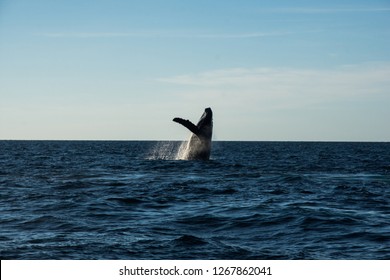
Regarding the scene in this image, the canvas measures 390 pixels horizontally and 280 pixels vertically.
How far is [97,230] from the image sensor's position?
11.3 m

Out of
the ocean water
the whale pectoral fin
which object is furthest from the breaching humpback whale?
the ocean water

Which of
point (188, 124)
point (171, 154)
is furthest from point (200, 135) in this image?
point (171, 154)

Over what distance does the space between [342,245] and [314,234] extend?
3.34 ft

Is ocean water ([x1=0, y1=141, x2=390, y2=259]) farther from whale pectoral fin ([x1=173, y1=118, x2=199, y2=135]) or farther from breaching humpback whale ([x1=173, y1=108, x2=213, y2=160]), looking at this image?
breaching humpback whale ([x1=173, y1=108, x2=213, y2=160])

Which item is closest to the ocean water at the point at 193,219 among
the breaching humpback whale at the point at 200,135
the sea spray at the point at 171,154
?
the breaching humpback whale at the point at 200,135

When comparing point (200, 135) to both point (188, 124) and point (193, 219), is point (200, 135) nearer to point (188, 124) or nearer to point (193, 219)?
point (188, 124)

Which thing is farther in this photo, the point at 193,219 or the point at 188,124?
the point at 188,124

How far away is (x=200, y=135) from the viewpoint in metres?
28.5

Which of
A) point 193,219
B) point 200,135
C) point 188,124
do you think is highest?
point 188,124

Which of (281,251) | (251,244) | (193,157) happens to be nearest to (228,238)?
(251,244)

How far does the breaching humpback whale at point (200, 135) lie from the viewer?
90.2 feet

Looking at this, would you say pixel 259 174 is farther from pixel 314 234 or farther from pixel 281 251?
pixel 281 251

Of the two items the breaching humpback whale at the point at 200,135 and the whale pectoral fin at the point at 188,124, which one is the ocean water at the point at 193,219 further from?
the breaching humpback whale at the point at 200,135

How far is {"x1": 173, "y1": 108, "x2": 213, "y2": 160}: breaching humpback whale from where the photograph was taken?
90.2ft
